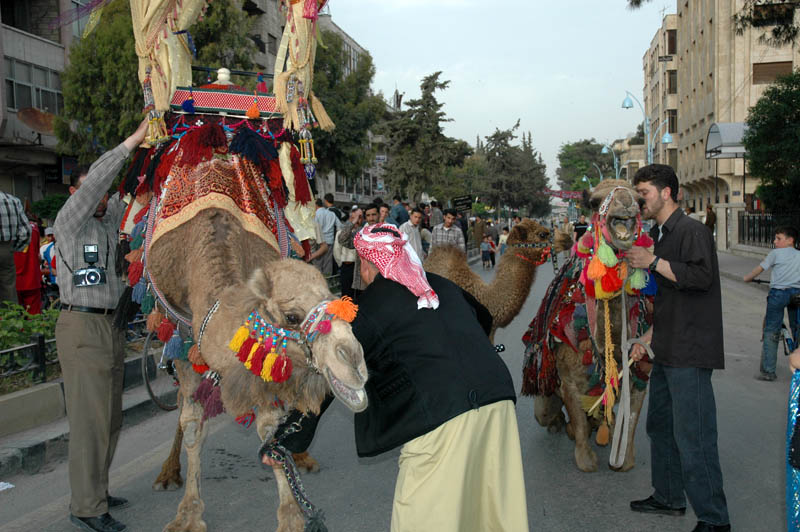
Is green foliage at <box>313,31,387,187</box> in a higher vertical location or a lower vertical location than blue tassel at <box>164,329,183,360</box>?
higher

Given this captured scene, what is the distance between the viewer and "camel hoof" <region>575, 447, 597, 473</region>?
5.49 meters

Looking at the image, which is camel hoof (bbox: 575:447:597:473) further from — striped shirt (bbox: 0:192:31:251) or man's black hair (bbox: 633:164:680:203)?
striped shirt (bbox: 0:192:31:251)

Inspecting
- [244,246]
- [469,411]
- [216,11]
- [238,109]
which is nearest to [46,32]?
[216,11]

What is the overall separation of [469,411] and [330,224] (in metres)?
10.6

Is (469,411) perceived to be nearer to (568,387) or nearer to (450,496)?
(450,496)

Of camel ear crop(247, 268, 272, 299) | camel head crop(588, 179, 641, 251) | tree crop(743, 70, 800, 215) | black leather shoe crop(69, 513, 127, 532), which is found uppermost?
tree crop(743, 70, 800, 215)

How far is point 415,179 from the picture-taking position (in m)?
34.6

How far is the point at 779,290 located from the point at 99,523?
7.83m

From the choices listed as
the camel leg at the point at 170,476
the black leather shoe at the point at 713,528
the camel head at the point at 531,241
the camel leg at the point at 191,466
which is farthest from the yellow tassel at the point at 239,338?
the camel head at the point at 531,241

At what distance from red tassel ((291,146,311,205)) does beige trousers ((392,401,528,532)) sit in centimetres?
293

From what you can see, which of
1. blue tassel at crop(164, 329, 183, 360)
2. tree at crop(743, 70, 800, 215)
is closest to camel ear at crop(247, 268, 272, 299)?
blue tassel at crop(164, 329, 183, 360)

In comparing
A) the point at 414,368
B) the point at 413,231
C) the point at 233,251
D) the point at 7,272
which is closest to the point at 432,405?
the point at 414,368

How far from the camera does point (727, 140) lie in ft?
89.4

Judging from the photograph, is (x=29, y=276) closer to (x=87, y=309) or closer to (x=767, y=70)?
(x=87, y=309)
